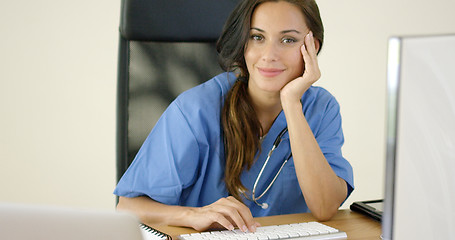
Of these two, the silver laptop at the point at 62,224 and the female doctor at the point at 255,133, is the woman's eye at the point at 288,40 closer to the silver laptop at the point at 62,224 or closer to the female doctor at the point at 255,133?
the female doctor at the point at 255,133

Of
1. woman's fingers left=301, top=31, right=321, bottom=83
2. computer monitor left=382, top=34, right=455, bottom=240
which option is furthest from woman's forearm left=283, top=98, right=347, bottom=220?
computer monitor left=382, top=34, right=455, bottom=240

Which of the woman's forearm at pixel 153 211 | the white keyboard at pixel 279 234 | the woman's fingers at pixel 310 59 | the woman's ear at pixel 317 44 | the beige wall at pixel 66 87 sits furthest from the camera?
the beige wall at pixel 66 87

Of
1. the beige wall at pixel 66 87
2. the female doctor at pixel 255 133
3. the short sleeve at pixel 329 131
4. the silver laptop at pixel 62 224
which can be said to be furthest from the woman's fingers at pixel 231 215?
the beige wall at pixel 66 87

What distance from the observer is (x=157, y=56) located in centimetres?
133

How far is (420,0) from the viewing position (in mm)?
3086

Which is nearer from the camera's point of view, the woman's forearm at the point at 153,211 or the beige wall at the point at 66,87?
the woman's forearm at the point at 153,211

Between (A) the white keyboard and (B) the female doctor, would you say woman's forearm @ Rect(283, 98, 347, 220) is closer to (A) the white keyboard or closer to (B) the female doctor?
(B) the female doctor

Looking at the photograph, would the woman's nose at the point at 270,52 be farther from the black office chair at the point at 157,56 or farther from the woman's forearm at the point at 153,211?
the woman's forearm at the point at 153,211

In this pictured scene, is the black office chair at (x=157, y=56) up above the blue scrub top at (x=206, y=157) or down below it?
above

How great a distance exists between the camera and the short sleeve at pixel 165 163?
1122 mm

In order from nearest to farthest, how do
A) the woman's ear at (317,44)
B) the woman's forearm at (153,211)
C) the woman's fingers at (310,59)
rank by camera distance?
1. the woman's forearm at (153,211)
2. the woman's fingers at (310,59)
3. the woman's ear at (317,44)

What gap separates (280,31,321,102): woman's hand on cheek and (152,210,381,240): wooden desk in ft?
0.92

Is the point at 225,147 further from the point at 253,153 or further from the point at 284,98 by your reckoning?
the point at 284,98

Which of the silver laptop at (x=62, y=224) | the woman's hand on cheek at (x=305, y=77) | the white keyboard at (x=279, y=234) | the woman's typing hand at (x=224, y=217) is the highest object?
the woman's hand on cheek at (x=305, y=77)
